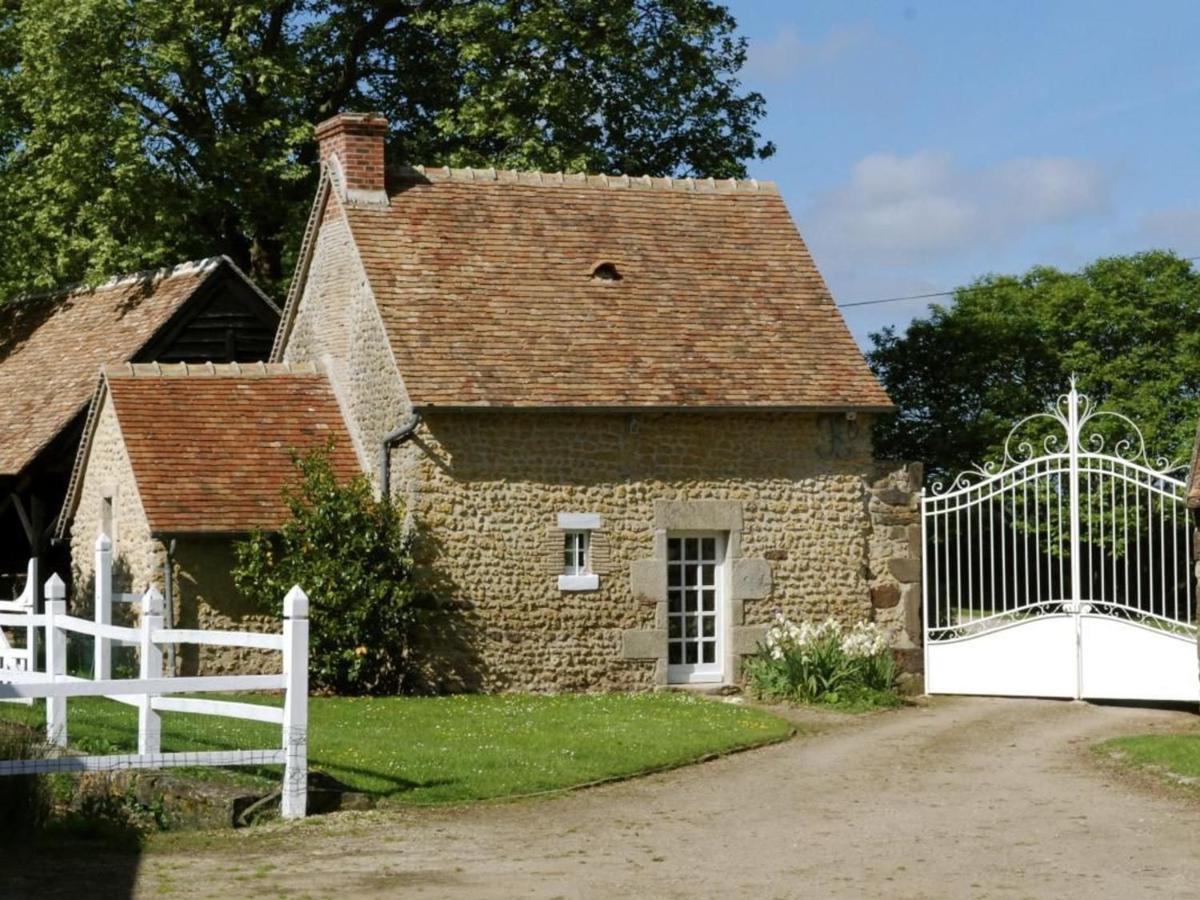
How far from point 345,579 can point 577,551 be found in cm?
269

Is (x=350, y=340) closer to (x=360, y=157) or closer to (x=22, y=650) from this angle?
(x=360, y=157)

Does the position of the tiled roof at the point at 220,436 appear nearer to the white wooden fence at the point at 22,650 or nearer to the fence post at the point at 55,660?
the white wooden fence at the point at 22,650

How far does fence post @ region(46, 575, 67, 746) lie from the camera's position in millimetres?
13211

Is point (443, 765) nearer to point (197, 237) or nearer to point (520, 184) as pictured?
point (520, 184)

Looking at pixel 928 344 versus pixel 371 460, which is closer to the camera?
pixel 371 460

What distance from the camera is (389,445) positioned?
2069cm

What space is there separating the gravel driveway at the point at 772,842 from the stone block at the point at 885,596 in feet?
18.8

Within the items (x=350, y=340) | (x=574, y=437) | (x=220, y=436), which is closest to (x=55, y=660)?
(x=220, y=436)

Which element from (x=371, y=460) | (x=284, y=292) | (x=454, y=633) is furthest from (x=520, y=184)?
(x=284, y=292)

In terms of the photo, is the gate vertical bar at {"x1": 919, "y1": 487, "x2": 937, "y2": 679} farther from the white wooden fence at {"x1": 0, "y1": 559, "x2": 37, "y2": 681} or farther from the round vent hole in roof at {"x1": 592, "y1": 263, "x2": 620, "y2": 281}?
the white wooden fence at {"x1": 0, "y1": 559, "x2": 37, "y2": 681}

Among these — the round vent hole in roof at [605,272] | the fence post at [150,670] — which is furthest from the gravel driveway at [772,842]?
the round vent hole in roof at [605,272]

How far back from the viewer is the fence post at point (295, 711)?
12047mm

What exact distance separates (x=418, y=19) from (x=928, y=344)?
34.3 ft

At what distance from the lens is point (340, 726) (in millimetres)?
16328
